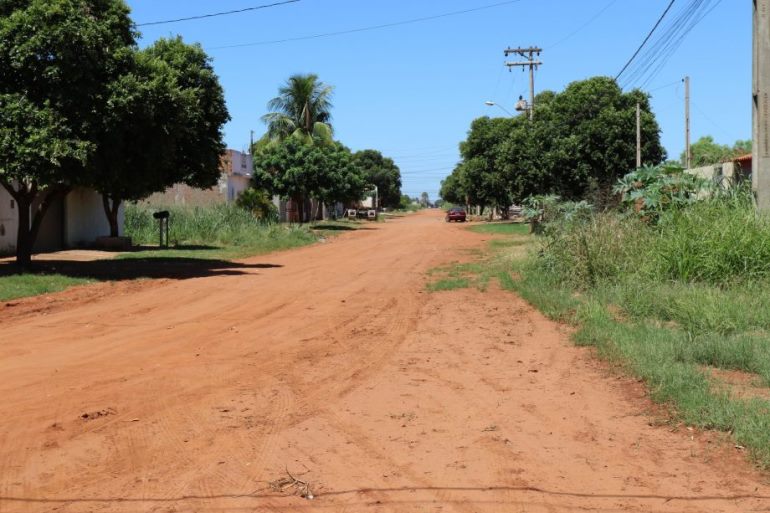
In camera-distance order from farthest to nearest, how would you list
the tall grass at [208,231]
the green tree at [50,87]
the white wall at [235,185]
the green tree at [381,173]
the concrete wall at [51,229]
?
the green tree at [381,173] → the white wall at [235,185] → the tall grass at [208,231] → the concrete wall at [51,229] → the green tree at [50,87]

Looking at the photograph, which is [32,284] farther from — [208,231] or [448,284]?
[208,231]

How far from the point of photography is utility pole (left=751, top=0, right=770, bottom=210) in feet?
50.6

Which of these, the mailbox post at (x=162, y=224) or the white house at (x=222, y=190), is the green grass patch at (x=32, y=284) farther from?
the white house at (x=222, y=190)

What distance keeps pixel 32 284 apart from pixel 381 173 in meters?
119

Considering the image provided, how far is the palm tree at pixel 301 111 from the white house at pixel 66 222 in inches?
1071

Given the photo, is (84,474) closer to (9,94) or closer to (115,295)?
(115,295)

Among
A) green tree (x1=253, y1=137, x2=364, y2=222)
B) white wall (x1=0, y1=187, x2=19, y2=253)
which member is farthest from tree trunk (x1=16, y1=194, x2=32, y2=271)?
green tree (x1=253, y1=137, x2=364, y2=222)

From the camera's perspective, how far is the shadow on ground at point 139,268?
1914 centimetres

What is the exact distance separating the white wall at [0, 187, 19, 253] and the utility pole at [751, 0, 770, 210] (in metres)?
20.7

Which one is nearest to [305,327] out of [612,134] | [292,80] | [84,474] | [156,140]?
[84,474]

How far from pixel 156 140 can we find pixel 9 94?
3414 mm

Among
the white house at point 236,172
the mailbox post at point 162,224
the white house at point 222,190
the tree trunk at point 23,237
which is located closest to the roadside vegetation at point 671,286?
the tree trunk at point 23,237

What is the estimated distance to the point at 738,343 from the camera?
29.1 ft

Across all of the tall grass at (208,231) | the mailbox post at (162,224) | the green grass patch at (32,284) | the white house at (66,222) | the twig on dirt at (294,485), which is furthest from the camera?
the tall grass at (208,231)
